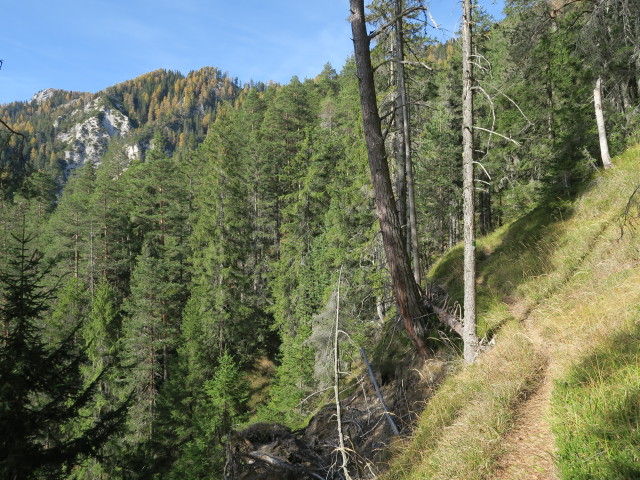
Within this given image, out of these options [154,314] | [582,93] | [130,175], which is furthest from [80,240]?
[582,93]

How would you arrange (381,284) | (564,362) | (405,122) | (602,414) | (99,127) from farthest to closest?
(99,127) < (381,284) < (405,122) < (564,362) < (602,414)

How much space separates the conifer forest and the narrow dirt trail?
72mm

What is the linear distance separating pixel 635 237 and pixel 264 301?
27.6 meters

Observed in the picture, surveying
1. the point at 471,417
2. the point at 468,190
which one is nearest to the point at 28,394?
the point at 471,417

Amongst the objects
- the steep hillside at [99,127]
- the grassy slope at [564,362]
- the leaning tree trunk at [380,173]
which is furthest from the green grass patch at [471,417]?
the steep hillside at [99,127]

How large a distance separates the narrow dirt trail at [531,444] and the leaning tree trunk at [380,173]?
→ 2.55m

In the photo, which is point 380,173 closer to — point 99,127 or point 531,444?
point 531,444

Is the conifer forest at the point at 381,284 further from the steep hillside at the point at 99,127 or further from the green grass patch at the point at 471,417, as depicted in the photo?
the steep hillside at the point at 99,127

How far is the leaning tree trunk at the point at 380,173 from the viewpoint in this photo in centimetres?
614

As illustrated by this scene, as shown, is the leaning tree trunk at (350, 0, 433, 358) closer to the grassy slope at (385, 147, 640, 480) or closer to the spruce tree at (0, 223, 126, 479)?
the grassy slope at (385, 147, 640, 480)

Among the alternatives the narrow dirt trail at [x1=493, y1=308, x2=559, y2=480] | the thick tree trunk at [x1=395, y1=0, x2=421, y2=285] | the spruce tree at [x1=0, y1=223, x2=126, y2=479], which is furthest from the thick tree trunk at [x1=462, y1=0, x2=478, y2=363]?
the spruce tree at [x1=0, y1=223, x2=126, y2=479]

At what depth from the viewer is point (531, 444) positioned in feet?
11.6

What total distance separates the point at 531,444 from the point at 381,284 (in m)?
9.67

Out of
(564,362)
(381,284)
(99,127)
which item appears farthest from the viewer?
(99,127)
